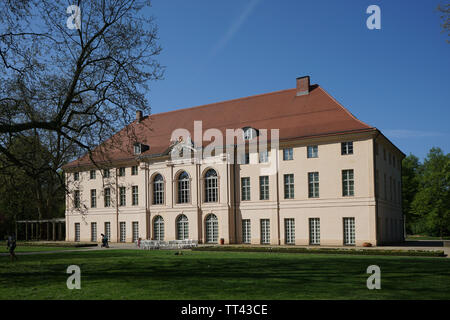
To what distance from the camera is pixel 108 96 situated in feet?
61.7

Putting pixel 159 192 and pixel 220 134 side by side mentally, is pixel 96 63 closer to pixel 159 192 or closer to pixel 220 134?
pixel 220 134

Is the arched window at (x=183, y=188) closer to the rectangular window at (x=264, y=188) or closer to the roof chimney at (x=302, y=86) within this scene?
the rectangular window at (x=264, y=188)

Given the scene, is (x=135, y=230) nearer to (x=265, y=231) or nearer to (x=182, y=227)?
(x=182, y=227)

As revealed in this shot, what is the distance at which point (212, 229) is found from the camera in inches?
1615

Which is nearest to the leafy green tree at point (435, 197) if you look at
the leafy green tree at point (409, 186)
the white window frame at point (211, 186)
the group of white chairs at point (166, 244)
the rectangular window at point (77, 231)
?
the leafy green tree at point (409, 186)

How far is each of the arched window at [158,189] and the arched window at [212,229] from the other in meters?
5.82

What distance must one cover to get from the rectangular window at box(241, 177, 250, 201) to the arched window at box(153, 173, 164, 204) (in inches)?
347

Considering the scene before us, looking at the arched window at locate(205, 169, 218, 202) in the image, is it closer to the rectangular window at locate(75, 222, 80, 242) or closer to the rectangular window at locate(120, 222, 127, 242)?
the rectangular window at locate(120, 222, 127, 242)

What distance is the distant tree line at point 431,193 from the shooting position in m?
58.8

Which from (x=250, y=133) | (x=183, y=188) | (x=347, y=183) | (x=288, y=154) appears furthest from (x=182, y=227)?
(x=347, y=183)

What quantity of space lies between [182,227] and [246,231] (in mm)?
6649

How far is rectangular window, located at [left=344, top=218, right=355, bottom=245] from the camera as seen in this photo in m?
34.8
